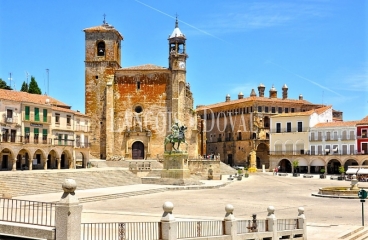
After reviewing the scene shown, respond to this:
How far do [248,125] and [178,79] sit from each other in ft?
73.8

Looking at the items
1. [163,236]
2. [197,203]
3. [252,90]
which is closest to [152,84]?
[252,90]

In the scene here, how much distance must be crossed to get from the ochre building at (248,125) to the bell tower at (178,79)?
16985mm

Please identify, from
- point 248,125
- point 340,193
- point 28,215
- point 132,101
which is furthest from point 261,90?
point 28,215

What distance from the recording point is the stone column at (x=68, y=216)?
1120 cm

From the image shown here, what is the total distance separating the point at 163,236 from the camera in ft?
42.0

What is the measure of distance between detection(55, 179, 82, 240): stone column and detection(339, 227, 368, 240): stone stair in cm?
1018

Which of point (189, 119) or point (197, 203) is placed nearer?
point (197, 203)

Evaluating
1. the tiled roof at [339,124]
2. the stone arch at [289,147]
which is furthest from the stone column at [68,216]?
the stone arch at [289,147]

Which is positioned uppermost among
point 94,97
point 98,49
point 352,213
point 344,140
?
point 98,49

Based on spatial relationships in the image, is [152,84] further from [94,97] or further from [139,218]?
[139,218]

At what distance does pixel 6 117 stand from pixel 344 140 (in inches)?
1684

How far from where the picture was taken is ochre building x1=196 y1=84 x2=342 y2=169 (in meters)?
76.2

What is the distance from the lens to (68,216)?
11.2 m

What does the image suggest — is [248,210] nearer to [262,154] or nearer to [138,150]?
[138,150]
